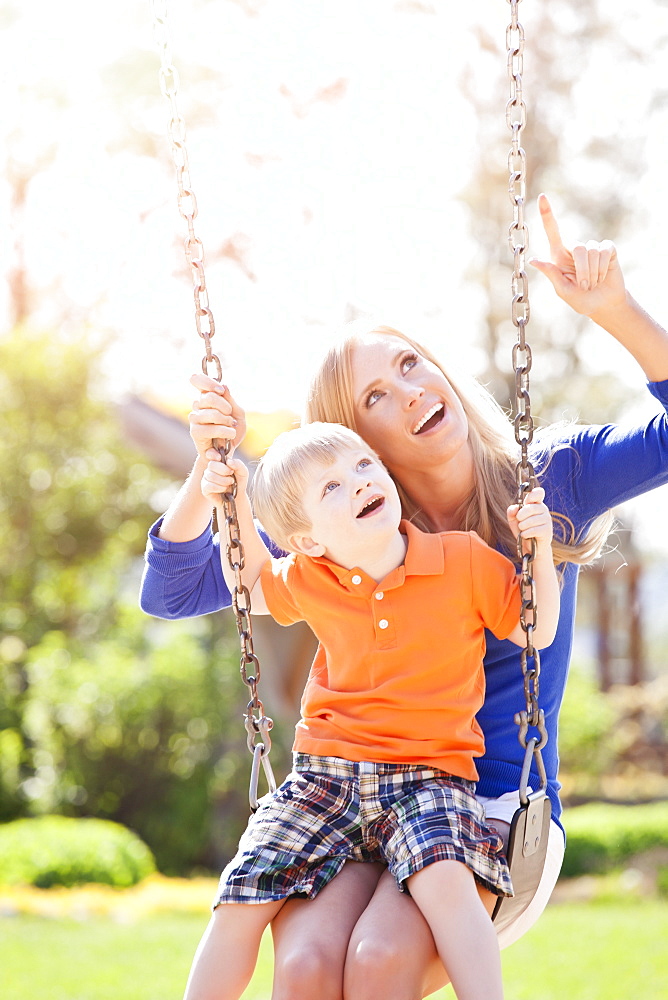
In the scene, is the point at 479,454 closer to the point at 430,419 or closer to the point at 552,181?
the point at 430,419

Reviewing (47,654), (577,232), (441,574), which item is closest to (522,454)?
(441,574)

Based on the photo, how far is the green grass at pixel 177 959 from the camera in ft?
19.8

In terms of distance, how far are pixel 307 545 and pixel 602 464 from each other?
2.36 feet

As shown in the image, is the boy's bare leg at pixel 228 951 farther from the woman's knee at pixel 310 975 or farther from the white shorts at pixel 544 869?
the white shorts at pixel 544 869

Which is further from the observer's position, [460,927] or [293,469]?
[293,469]

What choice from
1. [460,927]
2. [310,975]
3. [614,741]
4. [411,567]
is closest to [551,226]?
[411,567]

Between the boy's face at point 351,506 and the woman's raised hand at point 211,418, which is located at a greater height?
the woman's raised hand at point 211,418

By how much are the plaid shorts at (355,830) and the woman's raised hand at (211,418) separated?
0.68 metres

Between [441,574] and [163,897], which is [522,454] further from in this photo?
Result: [163,897]

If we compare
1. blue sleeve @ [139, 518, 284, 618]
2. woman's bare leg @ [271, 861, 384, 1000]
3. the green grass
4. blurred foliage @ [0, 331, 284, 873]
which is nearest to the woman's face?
blue sleeve @ [139, 518, 284, 618]

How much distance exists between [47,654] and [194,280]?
931 cm

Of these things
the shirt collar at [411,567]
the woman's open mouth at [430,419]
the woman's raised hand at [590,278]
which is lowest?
the shirt collar at [411,567]

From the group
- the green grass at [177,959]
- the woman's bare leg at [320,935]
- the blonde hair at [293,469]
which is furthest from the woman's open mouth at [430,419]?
the green grass at [177,959]

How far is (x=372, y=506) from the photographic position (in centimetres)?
225
